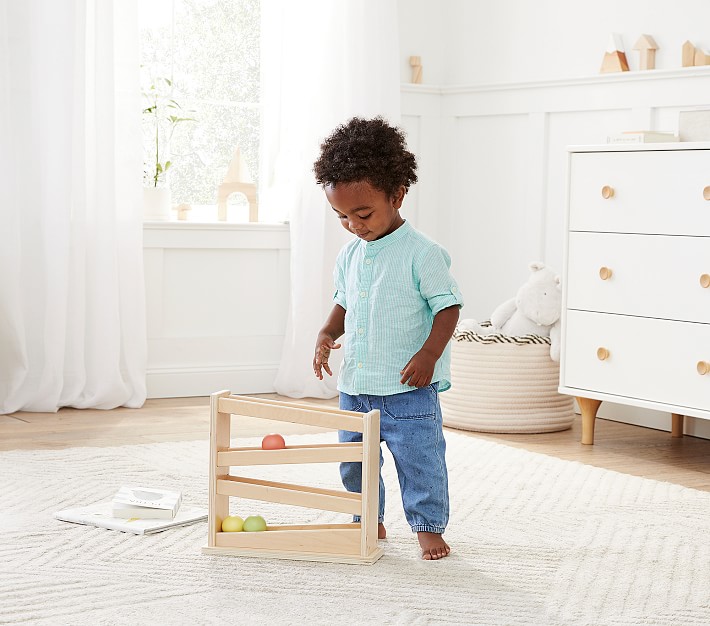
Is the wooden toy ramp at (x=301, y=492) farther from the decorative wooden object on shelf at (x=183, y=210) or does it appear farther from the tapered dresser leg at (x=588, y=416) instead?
the decorative wooden object on shelf at (x=183, y=210)

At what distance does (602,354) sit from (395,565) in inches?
53.0

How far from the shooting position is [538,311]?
3.47m

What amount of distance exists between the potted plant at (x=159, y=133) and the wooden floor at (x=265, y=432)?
0.77 metres

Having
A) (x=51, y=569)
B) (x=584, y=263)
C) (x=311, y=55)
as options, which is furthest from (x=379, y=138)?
(x=311, y=55)

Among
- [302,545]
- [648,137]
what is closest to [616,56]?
[648,137]

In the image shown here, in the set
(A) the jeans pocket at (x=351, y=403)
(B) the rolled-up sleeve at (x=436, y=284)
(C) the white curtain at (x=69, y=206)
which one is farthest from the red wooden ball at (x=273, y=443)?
(C) the white curtain at (x=69, y=206)

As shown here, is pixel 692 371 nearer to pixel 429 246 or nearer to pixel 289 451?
pixel 429 246

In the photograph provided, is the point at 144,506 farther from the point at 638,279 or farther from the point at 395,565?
the point at 638,279

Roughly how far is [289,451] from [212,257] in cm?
207

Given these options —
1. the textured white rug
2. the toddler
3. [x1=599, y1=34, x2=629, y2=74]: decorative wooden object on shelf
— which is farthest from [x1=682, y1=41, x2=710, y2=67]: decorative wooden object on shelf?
the toddler

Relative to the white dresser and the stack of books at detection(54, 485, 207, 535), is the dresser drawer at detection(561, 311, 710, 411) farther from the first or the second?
the stack of books at detection(54, 485, 207, 535)

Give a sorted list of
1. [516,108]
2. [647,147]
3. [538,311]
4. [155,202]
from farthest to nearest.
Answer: [516,108] < [155,202] < [538,311] < [647,147]

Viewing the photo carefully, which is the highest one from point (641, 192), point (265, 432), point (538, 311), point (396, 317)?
point (641, 192)

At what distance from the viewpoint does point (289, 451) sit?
2014 millimetres
